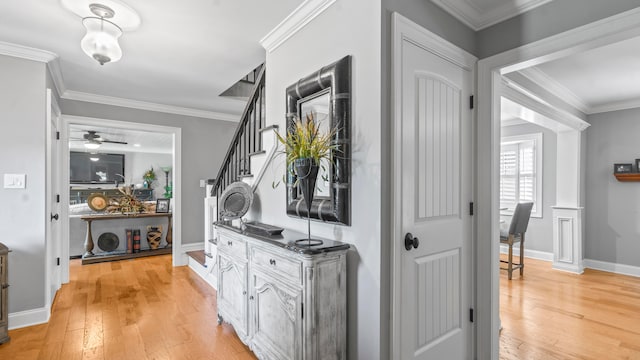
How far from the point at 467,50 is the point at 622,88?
3197 millimetres

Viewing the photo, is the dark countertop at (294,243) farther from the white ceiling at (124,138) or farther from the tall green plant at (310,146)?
the white ceiling at (124,138)

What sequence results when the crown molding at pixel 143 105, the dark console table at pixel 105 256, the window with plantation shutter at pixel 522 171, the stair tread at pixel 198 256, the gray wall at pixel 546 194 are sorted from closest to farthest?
the crown molding at pixel 143 105 → the stair tread at pixel 198 256 → the dark console table at pixel 105 256 → the gray wall at pixel 546 194 → the window with plantation shutter at pixel 522 171

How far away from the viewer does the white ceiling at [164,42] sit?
7.30ft

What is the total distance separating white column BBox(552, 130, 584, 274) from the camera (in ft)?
15.2

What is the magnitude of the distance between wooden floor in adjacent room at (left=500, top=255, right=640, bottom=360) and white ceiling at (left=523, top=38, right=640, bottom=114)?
239cm

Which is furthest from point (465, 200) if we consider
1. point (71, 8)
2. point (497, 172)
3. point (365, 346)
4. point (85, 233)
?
point (85, 233)

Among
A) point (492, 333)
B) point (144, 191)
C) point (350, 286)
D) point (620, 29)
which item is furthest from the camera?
point (144, 191)

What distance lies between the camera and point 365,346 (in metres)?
1.72

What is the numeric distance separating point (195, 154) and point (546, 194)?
19.4ft

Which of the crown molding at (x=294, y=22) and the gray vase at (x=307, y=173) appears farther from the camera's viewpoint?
the crown molding at (x=294, y=22)

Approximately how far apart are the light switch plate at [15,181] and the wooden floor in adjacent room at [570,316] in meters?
4.38

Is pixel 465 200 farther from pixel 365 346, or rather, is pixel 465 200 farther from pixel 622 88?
pixel 622 88

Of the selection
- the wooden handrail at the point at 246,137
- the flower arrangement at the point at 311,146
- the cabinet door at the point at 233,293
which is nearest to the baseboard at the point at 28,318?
Result: the cabinet door at the point at 233,293

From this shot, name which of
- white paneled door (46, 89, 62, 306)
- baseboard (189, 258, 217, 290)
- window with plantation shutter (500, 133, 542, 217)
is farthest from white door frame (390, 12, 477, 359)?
window with plantation shutter (500, 133, 542, 217)
